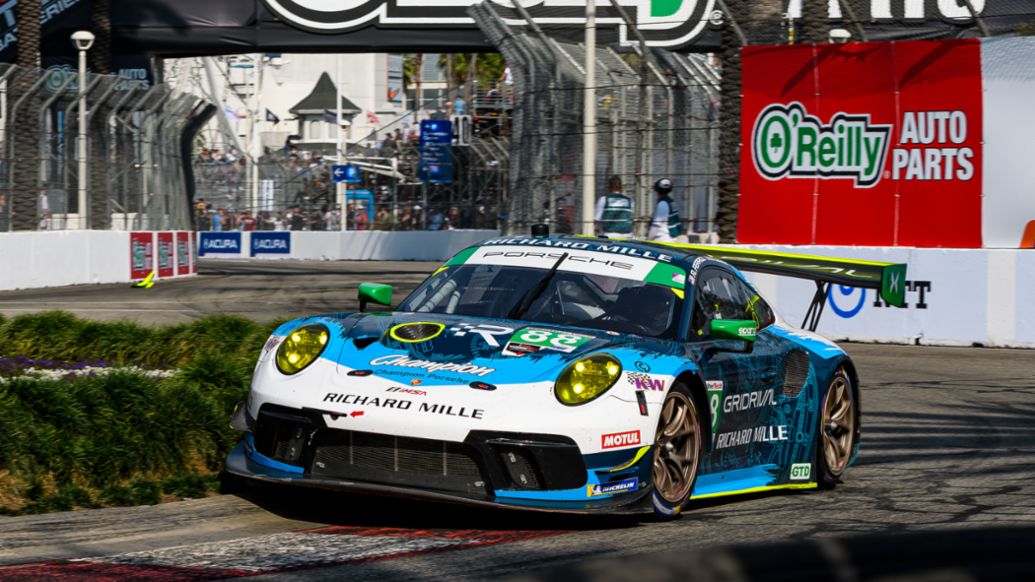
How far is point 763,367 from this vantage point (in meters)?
7.43

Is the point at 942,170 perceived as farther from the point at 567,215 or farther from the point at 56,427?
the point at 56,427

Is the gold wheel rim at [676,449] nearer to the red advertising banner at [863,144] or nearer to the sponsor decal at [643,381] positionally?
the sponsor decal at [643,381]

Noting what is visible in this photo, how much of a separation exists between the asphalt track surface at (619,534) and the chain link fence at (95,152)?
57.9 ft

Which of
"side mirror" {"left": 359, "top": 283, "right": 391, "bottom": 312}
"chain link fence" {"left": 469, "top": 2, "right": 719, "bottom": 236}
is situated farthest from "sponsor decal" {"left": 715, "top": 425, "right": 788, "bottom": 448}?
"chain link fence" {"left": 469, "top": 2, "right": 719, "bottom": 236}

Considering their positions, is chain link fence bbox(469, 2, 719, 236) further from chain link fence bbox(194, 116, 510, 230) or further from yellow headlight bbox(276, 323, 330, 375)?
chain link fence bbox(194, 116, 510, 230)

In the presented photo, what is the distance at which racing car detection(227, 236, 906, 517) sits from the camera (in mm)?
5992

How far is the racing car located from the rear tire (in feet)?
0.06

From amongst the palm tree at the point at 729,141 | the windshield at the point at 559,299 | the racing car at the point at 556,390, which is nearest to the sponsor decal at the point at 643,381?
the racing car at the point at 556,390

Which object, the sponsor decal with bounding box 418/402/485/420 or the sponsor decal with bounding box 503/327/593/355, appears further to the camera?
the sponsor decal with bounding box 503/327/593/355

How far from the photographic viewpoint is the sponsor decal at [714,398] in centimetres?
680

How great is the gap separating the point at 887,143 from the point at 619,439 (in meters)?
12.5

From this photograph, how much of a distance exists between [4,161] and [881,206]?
1378 cm

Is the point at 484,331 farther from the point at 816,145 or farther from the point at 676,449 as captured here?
the point at 816,145

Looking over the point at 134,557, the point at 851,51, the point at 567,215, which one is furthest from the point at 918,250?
the point at 134,557
